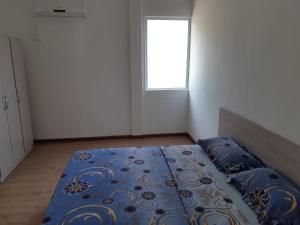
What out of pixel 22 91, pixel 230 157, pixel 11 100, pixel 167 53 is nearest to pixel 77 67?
pixel 22 91

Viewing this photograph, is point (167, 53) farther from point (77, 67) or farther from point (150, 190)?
point (150, 190)

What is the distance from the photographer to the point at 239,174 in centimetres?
185

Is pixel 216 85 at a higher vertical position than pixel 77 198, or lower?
higher

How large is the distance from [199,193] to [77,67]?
10.1 ft

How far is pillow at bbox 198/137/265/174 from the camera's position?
1.98 metres

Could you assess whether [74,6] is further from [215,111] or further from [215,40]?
[215,111]

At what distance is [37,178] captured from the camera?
304 cm

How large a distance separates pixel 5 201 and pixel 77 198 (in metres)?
1.43

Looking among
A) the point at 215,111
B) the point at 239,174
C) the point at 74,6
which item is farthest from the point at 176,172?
the point at 74,6

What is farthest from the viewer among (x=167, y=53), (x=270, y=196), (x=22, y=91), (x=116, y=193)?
(x=167, y=53)

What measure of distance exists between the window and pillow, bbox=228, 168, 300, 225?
2.83 metres

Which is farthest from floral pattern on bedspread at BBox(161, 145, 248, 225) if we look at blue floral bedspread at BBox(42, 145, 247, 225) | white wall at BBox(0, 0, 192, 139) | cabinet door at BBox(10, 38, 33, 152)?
cabinet door at BBox(10, 38, 33, 152)

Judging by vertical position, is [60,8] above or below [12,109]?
above

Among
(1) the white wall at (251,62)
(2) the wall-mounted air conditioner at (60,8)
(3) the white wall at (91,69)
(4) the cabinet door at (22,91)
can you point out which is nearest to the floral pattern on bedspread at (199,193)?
(1) the white wall at (251,62)
